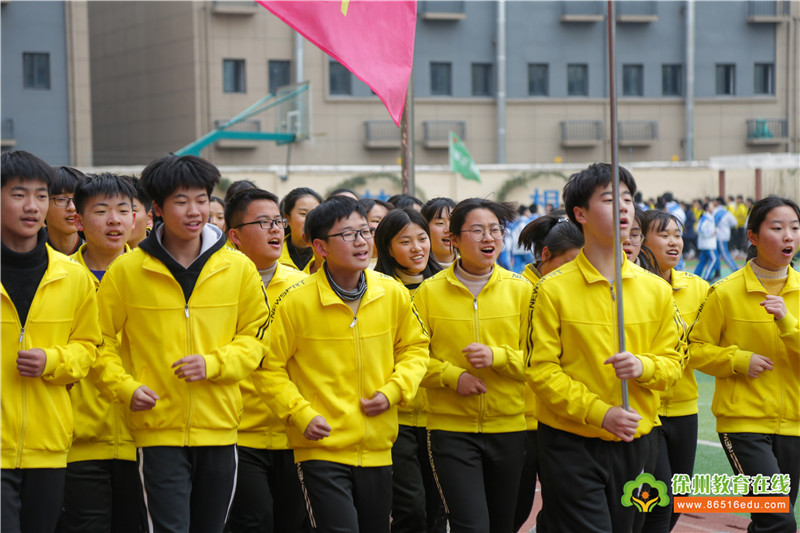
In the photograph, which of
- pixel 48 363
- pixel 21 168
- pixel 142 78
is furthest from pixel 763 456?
pixel 142 78

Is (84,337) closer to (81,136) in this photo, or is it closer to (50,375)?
(50,375)

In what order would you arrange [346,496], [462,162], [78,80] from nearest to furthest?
1. [346,496]
2. [462,162]
3. [78,80]

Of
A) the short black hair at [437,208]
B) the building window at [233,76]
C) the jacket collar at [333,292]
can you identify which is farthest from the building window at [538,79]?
the jacket collar at [333,292]

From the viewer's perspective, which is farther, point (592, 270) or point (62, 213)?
point (62, 213)

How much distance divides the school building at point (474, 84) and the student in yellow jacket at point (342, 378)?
27.3 metres

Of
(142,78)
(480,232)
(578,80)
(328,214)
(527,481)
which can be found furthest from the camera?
(578,80)

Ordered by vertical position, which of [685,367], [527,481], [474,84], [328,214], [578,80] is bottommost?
[527,481]

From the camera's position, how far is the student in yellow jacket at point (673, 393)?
205 inches

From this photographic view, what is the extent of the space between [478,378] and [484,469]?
50 cm

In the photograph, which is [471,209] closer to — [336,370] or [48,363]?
[336,370]

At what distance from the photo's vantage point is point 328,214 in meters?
4.64

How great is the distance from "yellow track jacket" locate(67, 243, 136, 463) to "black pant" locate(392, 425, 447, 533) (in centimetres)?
139

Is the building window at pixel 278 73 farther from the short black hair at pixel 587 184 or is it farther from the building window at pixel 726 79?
the short black hair at pixel 587 184

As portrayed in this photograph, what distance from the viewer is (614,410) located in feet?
13.4
